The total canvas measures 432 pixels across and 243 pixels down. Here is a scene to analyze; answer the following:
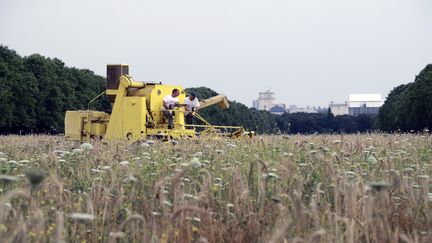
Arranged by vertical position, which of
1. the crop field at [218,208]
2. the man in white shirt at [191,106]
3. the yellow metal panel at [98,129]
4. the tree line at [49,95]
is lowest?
the crop field at [218,208]

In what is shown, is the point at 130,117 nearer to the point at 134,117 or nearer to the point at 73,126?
the point at 134,117

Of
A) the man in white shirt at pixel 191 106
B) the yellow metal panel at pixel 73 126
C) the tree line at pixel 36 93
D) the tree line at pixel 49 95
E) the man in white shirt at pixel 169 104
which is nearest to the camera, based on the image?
the man in white shirt at pixel 169 104

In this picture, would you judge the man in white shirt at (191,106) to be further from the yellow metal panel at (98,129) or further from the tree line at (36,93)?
the tree line at (36,93)

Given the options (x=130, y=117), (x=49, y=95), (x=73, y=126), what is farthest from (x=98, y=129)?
(x=49, y=95)

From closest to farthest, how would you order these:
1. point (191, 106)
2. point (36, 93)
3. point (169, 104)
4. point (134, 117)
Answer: point (134, 117)
point (169, 104)
point (191, 106)
point (36, 93)

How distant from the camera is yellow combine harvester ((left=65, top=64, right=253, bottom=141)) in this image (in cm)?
2141

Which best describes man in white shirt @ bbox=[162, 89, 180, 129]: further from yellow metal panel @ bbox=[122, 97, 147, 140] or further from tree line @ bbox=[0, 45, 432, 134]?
tree line @ bbox=[0, 45, 432, 134]

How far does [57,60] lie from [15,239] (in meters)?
71.8

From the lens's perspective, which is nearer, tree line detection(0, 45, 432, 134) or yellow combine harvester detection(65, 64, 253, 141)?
yellow combine harvester detection(65, 64, 253, 141)

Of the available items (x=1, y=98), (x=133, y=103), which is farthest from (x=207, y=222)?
(x=1, y=98)

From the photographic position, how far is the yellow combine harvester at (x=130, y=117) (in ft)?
70.2

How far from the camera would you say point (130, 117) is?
70.8 ft

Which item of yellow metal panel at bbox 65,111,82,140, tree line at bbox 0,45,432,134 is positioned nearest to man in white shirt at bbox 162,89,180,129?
yellow metal panel at bbox 65,111,82,140

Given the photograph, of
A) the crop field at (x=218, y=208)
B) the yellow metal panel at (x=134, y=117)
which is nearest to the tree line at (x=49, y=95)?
the yellow metal panel at (x=134, y=117)
